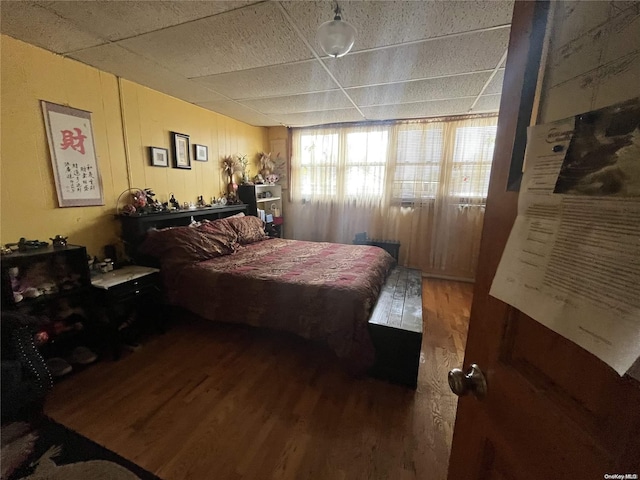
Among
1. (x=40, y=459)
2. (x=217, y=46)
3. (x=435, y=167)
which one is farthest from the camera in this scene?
(x=435, y=167)

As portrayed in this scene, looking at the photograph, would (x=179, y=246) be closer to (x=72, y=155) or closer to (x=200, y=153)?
(x=72, y=155)

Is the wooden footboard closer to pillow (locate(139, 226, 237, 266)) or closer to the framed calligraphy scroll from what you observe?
pillow (locate(139, 226, 237, 266))

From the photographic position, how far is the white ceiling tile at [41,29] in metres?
1.52

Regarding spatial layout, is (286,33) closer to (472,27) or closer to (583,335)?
(472,27)

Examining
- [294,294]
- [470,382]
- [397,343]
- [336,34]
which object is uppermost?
[336,34]

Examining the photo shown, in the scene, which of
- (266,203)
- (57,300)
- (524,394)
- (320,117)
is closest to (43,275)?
(57,300)

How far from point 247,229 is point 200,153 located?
1.13 metres

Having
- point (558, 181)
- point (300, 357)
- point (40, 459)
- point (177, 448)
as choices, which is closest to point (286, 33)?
point (558, 181)

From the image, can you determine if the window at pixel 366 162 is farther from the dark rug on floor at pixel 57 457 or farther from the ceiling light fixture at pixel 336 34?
the dark rug on floor at pixel 57 457

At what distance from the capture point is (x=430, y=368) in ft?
6.68

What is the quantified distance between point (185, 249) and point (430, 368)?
236 cm

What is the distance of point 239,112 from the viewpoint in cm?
359

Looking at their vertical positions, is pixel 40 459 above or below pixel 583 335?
below

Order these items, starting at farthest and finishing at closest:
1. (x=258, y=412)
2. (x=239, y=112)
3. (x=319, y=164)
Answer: (x=319, y=164), (x=239, y=112), (x=258, y=412)
